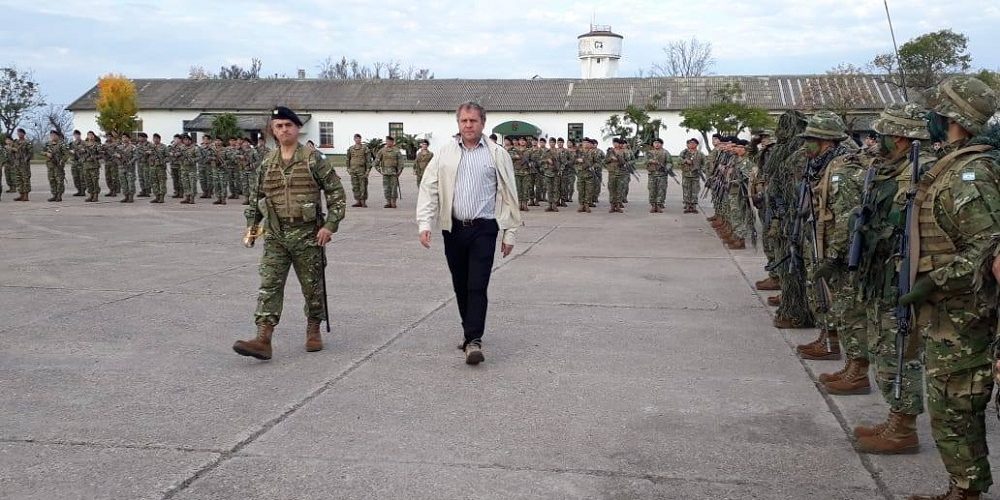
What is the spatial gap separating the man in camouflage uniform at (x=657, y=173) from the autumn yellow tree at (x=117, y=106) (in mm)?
44108

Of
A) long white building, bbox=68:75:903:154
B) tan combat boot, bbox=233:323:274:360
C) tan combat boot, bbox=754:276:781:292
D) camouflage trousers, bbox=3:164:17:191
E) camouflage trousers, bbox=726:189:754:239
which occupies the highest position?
long white building, bbox=68:75:903:154

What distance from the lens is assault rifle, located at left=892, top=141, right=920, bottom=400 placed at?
12.4ft

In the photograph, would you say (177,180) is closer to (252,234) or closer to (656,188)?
(656,188)

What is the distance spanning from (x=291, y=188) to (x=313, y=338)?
1.09 metres

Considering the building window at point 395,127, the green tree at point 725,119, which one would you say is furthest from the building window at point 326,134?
the green tree at point 725,119

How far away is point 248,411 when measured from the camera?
5051 mm

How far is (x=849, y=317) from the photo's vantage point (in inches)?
212

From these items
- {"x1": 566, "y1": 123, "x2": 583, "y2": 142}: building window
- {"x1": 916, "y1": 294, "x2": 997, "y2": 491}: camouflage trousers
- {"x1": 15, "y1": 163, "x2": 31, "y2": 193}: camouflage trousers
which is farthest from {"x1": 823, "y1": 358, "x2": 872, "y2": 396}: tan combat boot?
{"x1": 566, "y1": 123, "x2": 583, "y2": 142}: building window

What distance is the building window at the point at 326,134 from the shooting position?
5738 centimetres

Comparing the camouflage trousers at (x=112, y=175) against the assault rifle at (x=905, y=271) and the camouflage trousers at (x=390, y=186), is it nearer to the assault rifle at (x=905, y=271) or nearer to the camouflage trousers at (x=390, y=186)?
the camouflage trousers at (x=390, y=186)

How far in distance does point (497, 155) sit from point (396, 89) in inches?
2088

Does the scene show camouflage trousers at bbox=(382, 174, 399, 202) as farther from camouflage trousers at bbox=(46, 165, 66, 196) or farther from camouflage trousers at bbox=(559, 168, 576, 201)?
camouflage trousers at bbox=(46, 165, 66, 196)

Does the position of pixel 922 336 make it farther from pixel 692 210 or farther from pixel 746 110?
pixel 746 110

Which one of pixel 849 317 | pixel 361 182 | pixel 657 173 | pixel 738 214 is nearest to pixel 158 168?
pixel 361 182
